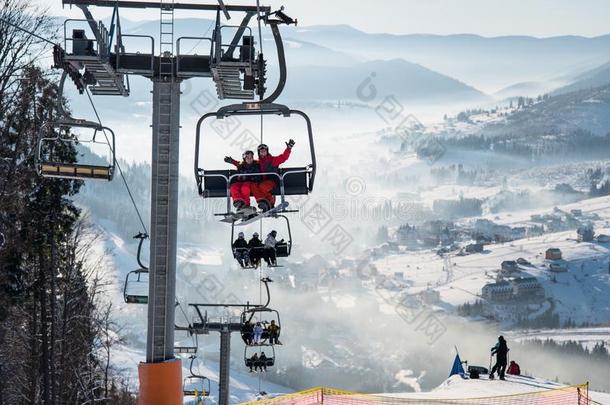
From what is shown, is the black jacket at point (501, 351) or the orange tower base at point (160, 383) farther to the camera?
the black jacket at point (501, 351)

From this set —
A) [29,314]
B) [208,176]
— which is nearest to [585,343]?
[29,314]

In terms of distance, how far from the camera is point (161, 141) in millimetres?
14414

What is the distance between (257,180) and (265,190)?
326 millimetres

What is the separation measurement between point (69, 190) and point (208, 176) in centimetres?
A: 1886

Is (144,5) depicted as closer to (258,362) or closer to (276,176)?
(276,176)

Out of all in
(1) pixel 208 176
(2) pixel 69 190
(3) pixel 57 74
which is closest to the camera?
(1) pixel 208 176

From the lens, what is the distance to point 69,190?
3459 centimetres

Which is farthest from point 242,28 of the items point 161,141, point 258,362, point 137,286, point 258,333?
point 258,362

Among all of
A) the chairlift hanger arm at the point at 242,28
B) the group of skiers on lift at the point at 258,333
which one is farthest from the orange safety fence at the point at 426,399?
the chairlift hanger arm at the point at 242,28

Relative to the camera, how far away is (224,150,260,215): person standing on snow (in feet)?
56.7

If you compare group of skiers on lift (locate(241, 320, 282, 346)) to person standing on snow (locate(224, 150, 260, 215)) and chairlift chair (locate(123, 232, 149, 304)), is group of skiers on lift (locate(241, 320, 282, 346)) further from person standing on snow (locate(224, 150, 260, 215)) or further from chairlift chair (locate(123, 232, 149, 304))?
person standing on snow (locate(224, 150, 260, 215))

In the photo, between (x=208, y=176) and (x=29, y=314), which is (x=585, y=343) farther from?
(x=208, y=176)

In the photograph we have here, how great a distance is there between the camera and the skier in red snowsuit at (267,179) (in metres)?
17.2

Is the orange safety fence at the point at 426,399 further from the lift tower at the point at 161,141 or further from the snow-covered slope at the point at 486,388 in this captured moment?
the lift tower at the point at 161,141
